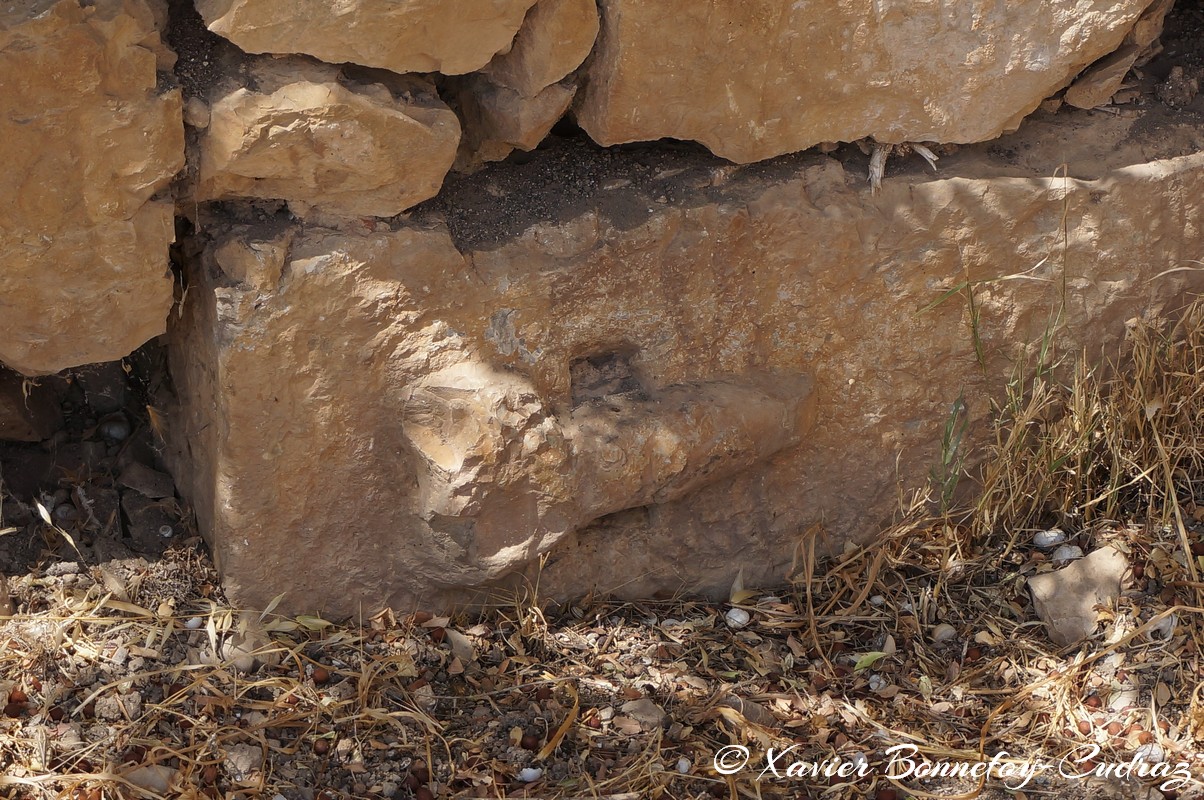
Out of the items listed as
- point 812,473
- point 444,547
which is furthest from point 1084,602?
point 444,547

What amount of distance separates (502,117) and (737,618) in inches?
44.8

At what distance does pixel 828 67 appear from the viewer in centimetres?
235

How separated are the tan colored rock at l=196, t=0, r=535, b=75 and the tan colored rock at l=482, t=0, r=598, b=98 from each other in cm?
4

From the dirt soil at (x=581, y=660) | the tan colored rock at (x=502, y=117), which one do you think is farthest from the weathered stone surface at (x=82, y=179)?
the tan colored rock at (x=502, y=117)

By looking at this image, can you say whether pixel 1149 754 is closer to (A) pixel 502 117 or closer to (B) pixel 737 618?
(B) pixel 737 618

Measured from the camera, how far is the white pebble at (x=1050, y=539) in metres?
2.67

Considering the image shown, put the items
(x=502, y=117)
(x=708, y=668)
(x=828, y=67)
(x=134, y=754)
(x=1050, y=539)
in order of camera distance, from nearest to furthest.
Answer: (x=134, y=754)
(x=502, y=117)
(x=828, y=67)
(x=708, y=668)
(x=1050, y=539)

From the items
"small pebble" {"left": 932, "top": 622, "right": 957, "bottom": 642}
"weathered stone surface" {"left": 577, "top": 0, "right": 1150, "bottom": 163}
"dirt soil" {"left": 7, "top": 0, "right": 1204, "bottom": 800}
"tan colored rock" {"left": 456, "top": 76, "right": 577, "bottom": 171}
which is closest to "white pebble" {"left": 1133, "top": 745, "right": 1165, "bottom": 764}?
"dirt soil" {"left": 7, "top": 0, "right": 1204, "bottom": 800}

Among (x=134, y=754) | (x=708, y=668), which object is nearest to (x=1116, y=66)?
(x=708, y=668)

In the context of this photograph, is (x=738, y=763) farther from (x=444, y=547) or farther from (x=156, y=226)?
(x=156, y=226)

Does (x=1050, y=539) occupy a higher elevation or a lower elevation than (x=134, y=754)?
higher

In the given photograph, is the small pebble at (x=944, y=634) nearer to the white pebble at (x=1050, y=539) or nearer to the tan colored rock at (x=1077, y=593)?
the tan colored rock at (x=1077, y=593)

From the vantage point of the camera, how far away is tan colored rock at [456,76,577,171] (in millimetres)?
2221

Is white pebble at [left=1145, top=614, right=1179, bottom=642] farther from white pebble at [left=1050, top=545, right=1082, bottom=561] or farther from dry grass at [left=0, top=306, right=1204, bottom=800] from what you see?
white pebble at [left=1050, top=545, right=1082, bottom=561]
